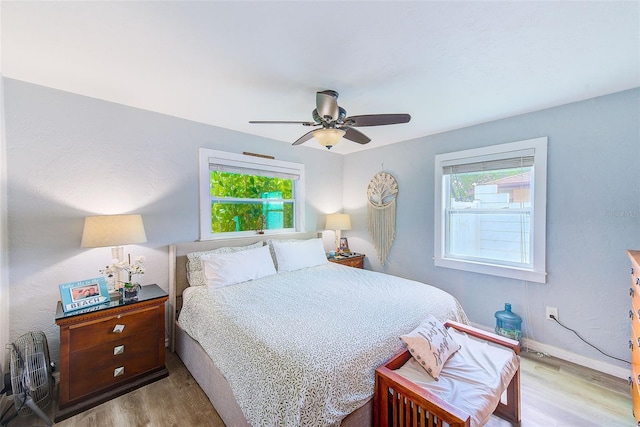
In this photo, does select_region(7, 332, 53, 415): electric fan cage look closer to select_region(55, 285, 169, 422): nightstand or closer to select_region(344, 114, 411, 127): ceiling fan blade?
select_region(55, 285, 169, 422): nightstand

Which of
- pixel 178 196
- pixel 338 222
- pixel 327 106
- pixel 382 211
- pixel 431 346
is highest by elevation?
pixel 327 106

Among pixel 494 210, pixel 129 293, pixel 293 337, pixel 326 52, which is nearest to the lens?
pixel 293 337

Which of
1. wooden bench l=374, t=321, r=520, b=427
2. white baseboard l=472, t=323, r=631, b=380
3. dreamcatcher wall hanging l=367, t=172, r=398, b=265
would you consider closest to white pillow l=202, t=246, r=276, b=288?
wooden bench l=374, t=321, r=520, b=427

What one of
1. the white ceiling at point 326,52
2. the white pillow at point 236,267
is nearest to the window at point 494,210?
the white ceiling at point 326,52

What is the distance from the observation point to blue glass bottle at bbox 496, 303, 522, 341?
2582 millimetres

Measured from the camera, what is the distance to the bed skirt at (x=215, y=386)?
55.1 inches

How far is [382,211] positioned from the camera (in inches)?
153

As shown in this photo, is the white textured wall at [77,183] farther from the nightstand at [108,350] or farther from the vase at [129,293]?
the vase at [129,293]

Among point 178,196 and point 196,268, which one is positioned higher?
point 178,196

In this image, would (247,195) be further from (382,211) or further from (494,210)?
(494,210)

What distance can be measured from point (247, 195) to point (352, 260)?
1828 mm

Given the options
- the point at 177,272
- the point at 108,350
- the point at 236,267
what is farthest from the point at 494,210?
the point at 108,350

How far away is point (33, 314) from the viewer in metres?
2.02

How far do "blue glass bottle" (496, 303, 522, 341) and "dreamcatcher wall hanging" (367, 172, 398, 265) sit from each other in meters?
1.53
